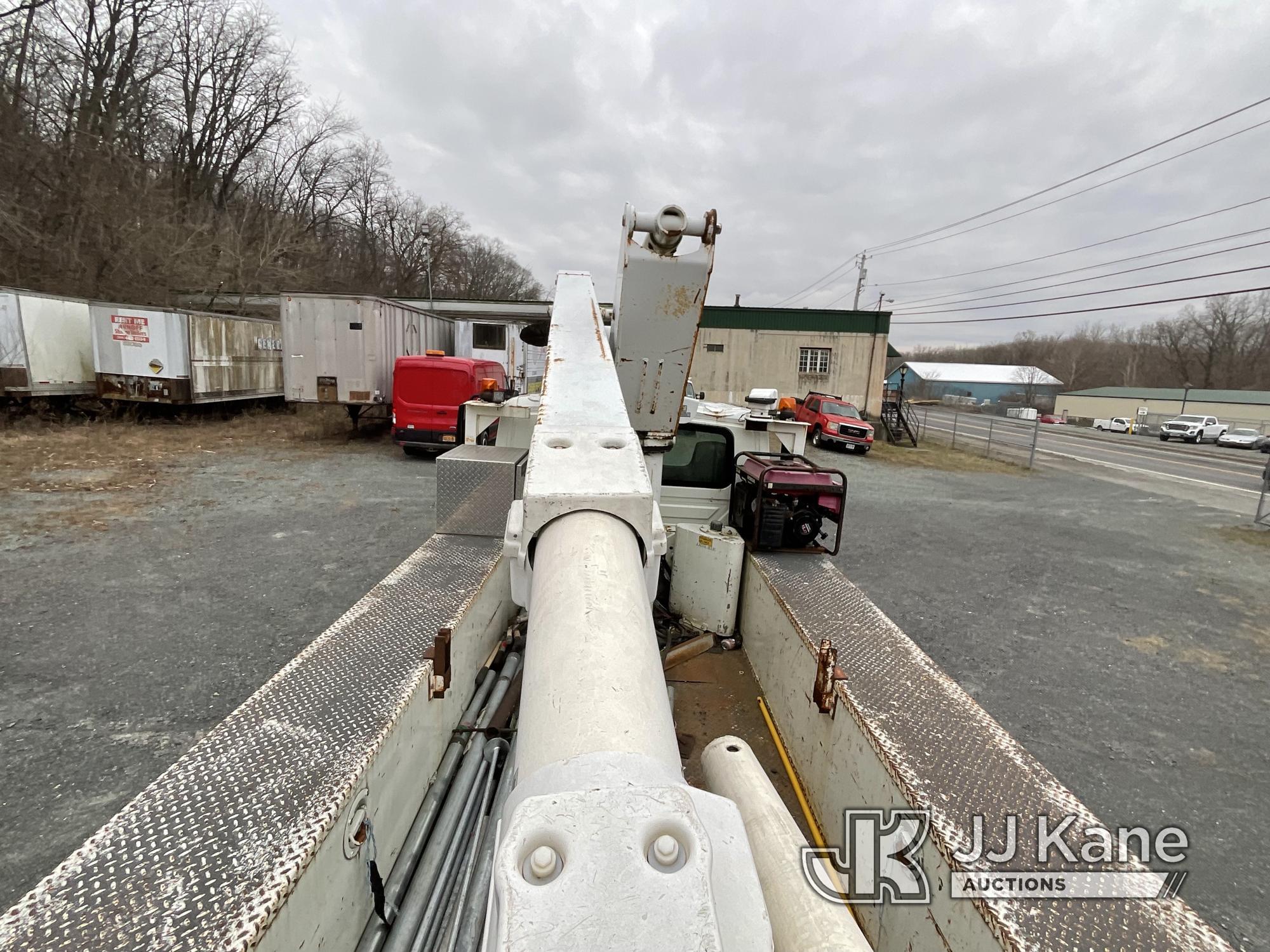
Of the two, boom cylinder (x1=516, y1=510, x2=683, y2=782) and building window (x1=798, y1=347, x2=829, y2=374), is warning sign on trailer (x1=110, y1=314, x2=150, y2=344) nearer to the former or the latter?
boom cylinder (x1=516, y1=510, x2=683, y2=782)

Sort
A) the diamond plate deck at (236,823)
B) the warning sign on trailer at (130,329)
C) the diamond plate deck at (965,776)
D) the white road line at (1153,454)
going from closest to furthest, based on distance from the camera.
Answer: the diamond plate deck at (236,823) → the diamond plate deck at (965,776) → the warning sign on trailer at (130,329) → the white road line at (1153,454)

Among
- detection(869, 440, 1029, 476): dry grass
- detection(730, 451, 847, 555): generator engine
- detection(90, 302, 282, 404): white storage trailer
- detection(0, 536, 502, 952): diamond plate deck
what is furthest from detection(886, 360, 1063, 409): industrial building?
detection(0, 536, 502, 952): diamond plate deck

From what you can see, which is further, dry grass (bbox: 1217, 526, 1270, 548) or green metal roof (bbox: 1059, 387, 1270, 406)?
green metal roof (bbox: 1059, 387, 1270, 406)

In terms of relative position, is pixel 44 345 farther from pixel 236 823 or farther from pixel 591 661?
pixel 591 661

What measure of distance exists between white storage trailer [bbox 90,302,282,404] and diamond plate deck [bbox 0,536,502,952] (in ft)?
47.0

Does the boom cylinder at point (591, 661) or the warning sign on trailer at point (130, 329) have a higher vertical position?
the warning sign on trailer at point (130, 329)

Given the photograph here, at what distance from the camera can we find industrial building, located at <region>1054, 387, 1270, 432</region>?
40844 millimetres

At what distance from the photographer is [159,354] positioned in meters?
13.0

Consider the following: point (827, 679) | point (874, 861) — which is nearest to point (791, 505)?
point (827, 679)

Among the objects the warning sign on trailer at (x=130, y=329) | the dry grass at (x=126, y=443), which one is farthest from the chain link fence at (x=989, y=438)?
the warning sign on trailer at (x=130, y=329)

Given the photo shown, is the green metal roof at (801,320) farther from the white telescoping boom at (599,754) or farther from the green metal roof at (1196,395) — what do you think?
the green metal roof at (1196,395)

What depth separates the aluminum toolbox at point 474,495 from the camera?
4.12m

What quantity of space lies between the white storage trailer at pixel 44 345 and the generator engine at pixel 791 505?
1543cm

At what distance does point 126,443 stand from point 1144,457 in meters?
34.7
